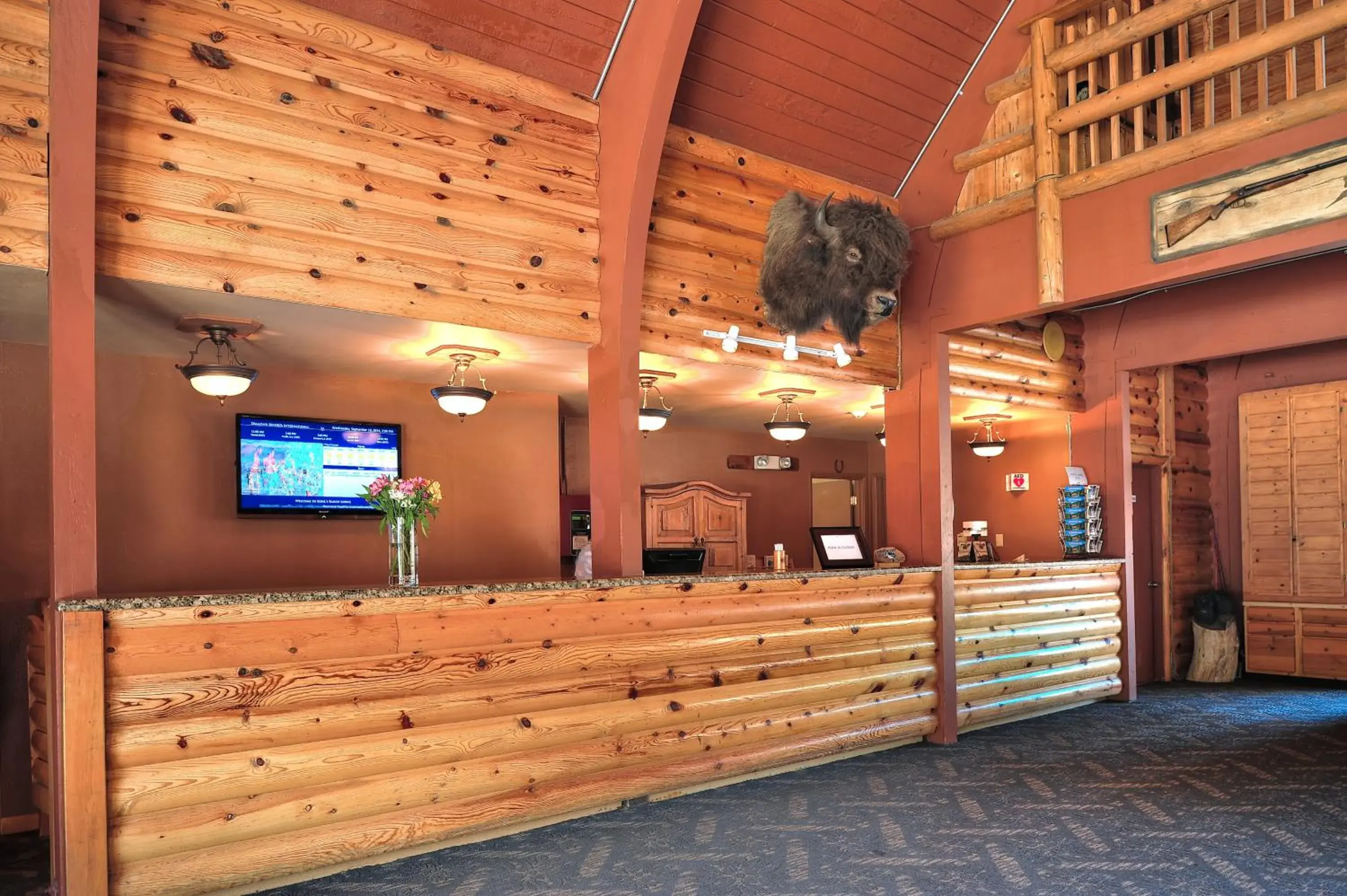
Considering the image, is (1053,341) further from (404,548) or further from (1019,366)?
(404,548)

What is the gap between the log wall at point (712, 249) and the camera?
20.7ft

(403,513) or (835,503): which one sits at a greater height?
(403,513)

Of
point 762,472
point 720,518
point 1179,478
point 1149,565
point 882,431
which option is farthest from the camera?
point 762,472

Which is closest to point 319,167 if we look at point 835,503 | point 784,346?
point 784,346

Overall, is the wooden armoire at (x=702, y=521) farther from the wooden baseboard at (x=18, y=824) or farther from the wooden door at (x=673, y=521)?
the wooden baseboard at (x=18, y=824)

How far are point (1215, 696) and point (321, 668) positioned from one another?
28.1 ft

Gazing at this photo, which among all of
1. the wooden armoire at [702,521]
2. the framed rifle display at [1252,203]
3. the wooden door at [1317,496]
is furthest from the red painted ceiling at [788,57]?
the wooden door at [1317,496]

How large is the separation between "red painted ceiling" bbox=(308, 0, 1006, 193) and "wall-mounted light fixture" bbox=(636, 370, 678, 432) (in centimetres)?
187

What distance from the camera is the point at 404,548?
5230mm

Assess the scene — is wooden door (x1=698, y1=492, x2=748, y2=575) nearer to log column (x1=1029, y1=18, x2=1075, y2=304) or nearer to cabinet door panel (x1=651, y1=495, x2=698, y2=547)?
cabinet door panel (x1=651, y1=495, x2=698, y2=547)

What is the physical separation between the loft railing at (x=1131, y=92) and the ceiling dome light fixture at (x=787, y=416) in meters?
1.85

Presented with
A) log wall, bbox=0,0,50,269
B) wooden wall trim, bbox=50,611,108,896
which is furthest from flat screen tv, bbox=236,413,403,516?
wooden wall trim, bbox=50,611,108,896

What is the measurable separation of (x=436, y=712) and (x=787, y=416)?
221 inches

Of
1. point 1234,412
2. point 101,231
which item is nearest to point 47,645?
point 101,231
